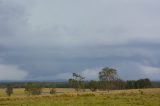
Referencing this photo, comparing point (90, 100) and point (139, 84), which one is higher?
point (139, 84)

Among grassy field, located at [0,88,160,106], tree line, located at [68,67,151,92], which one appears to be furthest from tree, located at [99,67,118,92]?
grassy field, located at [0,88,160,106]

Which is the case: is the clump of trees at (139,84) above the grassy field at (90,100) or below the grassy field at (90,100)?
above

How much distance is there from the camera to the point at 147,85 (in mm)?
148500

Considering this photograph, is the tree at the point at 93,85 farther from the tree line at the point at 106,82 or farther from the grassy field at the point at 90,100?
the grassy field at the point at 90,100

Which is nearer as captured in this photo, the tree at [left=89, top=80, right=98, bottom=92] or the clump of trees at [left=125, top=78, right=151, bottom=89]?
the tree at [left=89, top=80, right=98, bottom=92]

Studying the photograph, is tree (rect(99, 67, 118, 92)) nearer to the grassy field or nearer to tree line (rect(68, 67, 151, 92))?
tree line (rect(68, 67, 151, 92))

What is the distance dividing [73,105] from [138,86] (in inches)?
4270

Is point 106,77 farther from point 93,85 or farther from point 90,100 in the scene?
point 90,100

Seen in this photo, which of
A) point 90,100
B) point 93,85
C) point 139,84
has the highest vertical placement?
point 93,85

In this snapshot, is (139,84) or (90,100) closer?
(90,100)

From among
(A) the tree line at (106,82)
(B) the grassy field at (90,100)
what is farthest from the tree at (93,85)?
(B) the grassy field at (90,100)

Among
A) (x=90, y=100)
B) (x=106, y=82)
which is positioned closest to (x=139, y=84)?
(x=106, y=82)

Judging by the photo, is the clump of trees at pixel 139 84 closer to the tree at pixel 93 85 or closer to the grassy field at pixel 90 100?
the tree at pixel 93 85

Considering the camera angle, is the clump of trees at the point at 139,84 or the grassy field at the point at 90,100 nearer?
the grassy field at the point at 90,100
